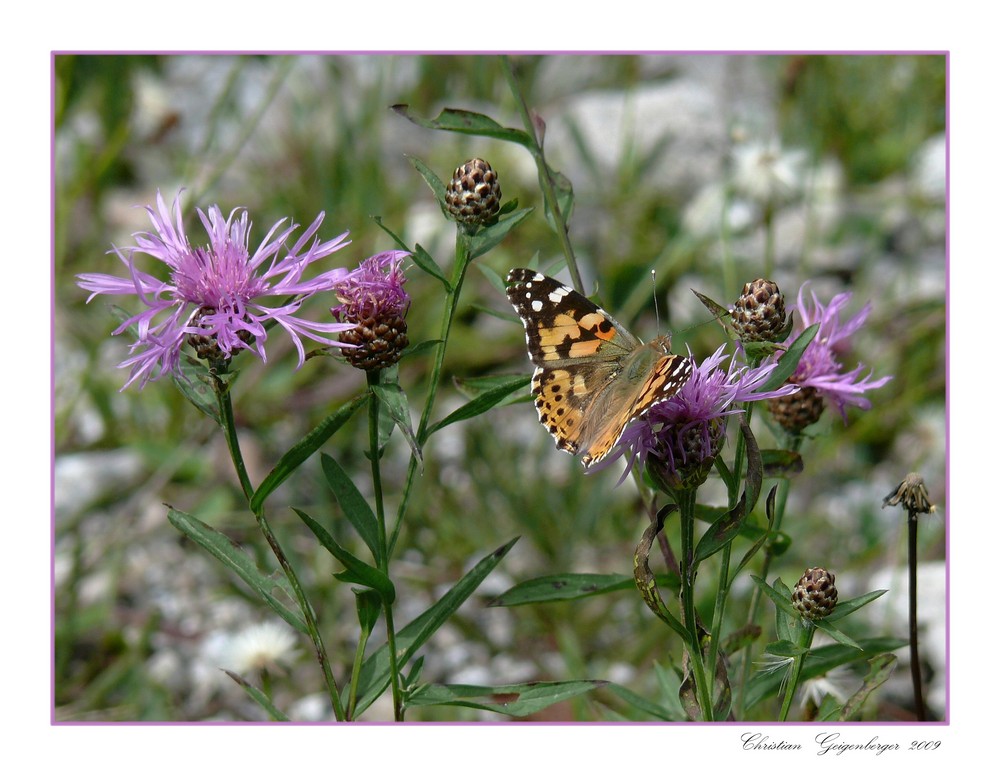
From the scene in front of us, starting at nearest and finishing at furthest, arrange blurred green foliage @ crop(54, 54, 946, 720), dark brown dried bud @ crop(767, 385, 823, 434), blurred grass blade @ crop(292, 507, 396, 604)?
1. blurred grass blade @ crop(292, 507, 396, 604)
2. dark brown dried bud @ crop(767, 385, 823, 434)
3. blurred green foliage @ crop(54, 54, 946, 720)

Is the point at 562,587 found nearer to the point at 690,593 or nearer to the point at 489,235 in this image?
the point at 690,593

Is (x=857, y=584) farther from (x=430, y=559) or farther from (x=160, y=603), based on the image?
(x=160, y=603)

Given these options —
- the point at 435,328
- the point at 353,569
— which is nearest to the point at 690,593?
the point at 353,569

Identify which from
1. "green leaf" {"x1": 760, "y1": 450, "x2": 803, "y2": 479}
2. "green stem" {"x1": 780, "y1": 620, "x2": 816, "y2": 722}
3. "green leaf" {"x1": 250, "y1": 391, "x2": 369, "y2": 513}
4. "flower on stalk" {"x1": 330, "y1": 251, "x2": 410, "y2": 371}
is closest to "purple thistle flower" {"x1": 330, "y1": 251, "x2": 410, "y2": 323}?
"flower on stalk" {"x1": 330, "y1": 251, "x2": 410, "y2": 371}

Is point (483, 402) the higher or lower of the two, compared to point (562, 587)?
higher

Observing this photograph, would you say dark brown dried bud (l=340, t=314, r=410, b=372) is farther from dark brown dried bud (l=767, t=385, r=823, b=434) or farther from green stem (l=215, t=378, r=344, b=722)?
dark brown dried bud (l=767, t=385, r=823, b=434)

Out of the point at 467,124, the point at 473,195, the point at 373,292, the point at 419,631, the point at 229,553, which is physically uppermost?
the point at 467,124

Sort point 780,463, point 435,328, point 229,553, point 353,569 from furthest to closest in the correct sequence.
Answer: point 435,328 < point 780,463 < point 229,553 < point 353,569
